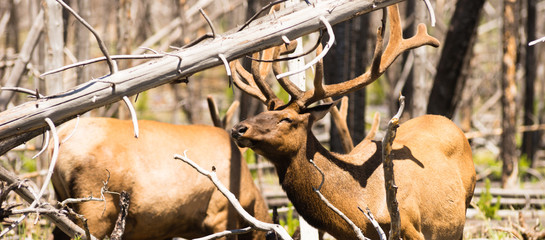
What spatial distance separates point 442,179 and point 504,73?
567 cm

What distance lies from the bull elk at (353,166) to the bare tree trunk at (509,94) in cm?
502

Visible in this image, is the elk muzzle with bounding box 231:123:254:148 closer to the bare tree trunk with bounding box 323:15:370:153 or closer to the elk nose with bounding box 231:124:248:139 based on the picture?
the elk nose with bounding box 231:124:248:139

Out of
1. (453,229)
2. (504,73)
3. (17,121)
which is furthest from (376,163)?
(504,73)

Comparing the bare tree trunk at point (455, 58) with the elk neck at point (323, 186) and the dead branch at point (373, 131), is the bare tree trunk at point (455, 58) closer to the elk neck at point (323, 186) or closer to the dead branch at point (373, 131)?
the dead branch at point (373, 131)

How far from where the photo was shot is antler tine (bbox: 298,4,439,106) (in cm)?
511

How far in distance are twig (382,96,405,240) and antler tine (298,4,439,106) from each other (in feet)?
→ 2.92

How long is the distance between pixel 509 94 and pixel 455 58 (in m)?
2.17

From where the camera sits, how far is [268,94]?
5.23m

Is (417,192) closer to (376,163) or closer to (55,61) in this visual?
(376,163)

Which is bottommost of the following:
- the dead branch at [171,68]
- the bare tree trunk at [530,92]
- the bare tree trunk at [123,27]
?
the bare tree trunk at [530,92]

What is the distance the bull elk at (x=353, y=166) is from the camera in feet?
16.0

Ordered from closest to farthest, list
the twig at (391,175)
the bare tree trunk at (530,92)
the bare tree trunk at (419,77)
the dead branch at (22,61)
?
the twig at (391,175), the dead branch at (22,61), the bare tree trunk at (419,77), the bare tree trunk at (530,92)

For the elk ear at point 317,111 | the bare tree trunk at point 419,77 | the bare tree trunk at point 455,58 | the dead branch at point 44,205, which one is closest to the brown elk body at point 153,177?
the dead branch at point 44,205

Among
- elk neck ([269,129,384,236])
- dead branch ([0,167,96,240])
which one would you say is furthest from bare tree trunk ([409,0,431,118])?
dead branch ([0,167,96,240])
